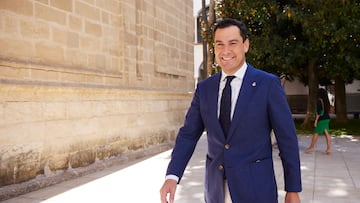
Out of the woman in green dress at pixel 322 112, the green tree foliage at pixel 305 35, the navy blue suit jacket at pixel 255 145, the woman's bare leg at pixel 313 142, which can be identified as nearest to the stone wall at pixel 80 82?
the woman's bare leg at pixel 313 142

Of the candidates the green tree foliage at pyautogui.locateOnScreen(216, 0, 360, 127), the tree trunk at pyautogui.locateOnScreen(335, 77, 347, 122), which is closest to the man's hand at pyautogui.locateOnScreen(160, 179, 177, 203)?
the green tree foliage at pyautogui.locateOnScreen(216, 0, 360, 127)

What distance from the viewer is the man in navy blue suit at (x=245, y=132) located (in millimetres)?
2047

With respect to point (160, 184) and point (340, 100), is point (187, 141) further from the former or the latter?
point (340, 100)

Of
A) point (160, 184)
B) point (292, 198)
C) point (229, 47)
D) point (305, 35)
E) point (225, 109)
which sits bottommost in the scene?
point (160, 184)

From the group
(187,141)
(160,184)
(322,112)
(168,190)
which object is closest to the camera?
(168,190)

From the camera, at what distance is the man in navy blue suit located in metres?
2.05

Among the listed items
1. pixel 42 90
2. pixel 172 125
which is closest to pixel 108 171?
pixel 42 90

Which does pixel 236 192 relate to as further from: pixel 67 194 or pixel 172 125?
pixel 172 125

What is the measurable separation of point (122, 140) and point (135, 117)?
80 centimetres

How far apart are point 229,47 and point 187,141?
630 mm

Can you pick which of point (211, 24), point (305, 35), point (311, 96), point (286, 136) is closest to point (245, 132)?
point (286, 136)

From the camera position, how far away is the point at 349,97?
24.7 metres

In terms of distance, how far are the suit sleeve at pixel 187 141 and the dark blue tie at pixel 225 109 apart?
239 millimetres

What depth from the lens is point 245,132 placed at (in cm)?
207
